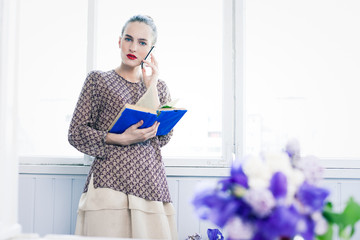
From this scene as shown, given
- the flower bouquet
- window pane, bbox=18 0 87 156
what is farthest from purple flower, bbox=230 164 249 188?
window pane, bbox=18 0 87 156

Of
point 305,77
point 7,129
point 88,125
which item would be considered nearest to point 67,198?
point 88,125

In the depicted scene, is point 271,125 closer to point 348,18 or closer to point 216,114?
point 216,114

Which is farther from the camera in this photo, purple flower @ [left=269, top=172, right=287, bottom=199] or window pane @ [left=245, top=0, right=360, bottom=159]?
window pane @ [left=245, top=0, right=360, bottom=159]

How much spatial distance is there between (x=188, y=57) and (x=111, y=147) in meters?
0.87

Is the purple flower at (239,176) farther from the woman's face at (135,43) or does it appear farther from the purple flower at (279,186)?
the woman's face at (135,43)

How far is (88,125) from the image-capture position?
4.95 ft

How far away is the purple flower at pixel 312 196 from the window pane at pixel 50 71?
1771 mm

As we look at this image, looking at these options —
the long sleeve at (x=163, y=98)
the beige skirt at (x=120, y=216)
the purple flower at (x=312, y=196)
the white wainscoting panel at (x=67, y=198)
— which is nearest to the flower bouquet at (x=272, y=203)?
the purple flower at (x=312, y=196)

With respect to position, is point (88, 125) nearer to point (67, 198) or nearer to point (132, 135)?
point (132, 135)

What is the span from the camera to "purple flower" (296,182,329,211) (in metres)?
0.56

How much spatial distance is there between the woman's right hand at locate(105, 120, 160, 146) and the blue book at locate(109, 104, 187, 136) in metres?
0.02

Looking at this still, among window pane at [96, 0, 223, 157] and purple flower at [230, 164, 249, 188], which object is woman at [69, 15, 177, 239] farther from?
purple flower at [230, 164, 249, 188]

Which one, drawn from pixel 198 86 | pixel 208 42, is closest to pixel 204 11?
pixel 208 42

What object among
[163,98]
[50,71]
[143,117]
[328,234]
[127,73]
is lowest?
[328,234]
